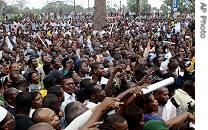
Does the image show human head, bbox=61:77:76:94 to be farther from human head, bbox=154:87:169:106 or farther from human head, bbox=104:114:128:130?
human head, bbox=104:114:128:130

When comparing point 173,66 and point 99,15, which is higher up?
point 99,15

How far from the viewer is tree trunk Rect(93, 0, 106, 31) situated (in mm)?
19391

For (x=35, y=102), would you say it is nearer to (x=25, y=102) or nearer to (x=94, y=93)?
(x=25, y=102)

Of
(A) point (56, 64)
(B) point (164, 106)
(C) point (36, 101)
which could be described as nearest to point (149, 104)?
(B) point (164, 106)

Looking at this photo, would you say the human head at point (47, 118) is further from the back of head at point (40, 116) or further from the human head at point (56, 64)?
the human head at point (56, 64)

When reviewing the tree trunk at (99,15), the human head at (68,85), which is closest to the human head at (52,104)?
the human head at (68,85)

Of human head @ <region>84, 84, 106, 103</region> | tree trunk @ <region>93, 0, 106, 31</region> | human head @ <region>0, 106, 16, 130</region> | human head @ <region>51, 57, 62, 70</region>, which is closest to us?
human head @ <region>0, 106, 16, 130</region>

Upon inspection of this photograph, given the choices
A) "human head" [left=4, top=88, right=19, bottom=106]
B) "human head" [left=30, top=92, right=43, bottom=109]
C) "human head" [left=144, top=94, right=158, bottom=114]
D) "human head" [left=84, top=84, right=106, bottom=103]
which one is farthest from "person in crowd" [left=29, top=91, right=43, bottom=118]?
"human head" [left=144, top=94, right=158, bottom=114]

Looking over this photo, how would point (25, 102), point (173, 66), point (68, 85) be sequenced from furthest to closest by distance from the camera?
point (173, 66)
point (68, 85)
point (25, 102)

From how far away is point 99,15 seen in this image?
776 inches

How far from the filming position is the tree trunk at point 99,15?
1939 centimetres

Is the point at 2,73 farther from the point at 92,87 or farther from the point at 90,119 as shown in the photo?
the point at 90,119

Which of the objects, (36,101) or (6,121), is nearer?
(6,121)

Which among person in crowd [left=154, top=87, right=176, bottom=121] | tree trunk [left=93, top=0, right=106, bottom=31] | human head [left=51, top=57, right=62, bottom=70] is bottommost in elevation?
person in crowd [left=154, top=87, right=176, bottom=121]
